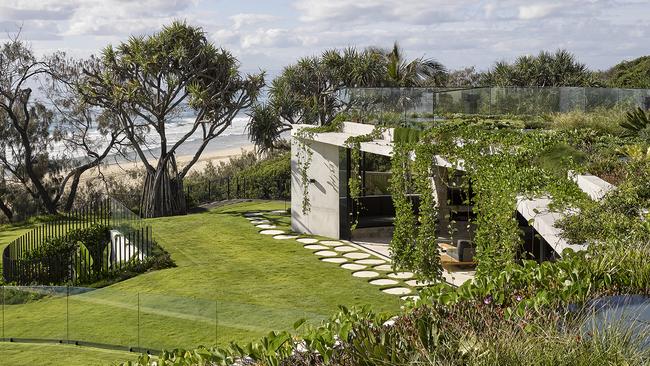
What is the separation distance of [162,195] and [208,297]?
12.3 meters

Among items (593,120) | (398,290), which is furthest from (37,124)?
(593,120)

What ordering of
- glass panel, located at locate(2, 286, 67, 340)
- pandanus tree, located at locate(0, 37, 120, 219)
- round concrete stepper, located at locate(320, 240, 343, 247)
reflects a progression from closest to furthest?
glass panel, located at locate(2, 286, 67, 340) → round concrete stepper, located at locate(320, 240, 343, 247) → pandanus tree, located at locate(0, 37, 120, 219)

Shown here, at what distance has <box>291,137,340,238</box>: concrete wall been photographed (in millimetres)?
19312

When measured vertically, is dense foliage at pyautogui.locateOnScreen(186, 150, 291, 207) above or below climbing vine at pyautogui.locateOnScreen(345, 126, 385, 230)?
below

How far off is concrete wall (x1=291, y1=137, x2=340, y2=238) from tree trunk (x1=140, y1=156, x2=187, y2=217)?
6.40 metres

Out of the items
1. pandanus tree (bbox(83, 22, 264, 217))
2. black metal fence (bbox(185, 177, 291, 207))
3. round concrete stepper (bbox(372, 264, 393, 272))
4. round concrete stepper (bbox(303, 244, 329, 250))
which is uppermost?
pandanus tree (bbox(83, 22, 264, 217))

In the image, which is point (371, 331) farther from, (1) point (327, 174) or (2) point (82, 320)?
(1) point (327, 174)

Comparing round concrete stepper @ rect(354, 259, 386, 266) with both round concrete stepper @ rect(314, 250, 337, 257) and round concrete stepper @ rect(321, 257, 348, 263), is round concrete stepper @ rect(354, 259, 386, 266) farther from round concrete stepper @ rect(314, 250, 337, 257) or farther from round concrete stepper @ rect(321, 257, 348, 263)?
round concrete stepper @ rect(314, 250, 337, 257)

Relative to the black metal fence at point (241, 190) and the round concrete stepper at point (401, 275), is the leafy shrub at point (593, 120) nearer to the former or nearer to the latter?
the round concrete stepper at point (401, 275)

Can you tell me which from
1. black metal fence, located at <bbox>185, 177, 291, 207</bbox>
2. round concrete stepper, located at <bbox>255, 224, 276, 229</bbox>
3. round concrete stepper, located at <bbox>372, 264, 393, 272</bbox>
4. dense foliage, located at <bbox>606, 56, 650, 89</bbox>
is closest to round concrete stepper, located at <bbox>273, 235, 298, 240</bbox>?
round concrete stepper, located at <bbox>255, 224, 276, 229</bbox>

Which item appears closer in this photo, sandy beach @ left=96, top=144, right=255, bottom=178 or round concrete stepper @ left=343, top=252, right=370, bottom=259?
round concrete stepper @ left=343, top=252, right=370, bottom=259

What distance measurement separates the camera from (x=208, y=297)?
13688 millimetres

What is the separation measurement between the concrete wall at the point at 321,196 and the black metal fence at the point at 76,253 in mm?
4330

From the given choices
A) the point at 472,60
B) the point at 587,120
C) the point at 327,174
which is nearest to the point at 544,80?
the point at 472,60
